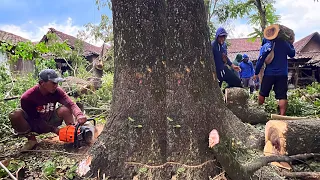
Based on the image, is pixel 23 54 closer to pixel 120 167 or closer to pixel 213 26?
pixel 120 167

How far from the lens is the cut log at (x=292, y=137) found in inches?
120

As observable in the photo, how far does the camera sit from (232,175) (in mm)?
2484

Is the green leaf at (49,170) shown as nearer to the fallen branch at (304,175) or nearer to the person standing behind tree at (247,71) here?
the fallen branch at (304,175)

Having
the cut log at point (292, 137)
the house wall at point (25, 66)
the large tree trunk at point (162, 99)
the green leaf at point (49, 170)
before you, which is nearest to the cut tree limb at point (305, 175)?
the cut log at point (292, 137)

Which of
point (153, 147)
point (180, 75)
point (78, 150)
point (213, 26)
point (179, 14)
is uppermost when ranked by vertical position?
point (213, 26)

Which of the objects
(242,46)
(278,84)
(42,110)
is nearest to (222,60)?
(278,84)

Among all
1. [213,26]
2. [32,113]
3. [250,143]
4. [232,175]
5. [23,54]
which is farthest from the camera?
[213,26]

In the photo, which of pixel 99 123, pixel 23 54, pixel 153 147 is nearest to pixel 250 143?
pixel 153 147

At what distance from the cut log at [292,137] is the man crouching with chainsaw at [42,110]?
7.45 feet

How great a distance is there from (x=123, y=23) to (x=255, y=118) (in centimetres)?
339

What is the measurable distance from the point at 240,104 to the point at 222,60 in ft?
2.82

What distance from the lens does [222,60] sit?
17.1 feet

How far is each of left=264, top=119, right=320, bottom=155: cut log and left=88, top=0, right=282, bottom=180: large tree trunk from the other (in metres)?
0.62

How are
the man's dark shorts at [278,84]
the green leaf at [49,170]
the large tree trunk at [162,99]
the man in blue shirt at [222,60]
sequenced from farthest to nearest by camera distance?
the man in blue shirt at [222,60] → the man's dark shorts at [278,84] → the green leaf at [49,170] → the large tree trunk at [162,99]
